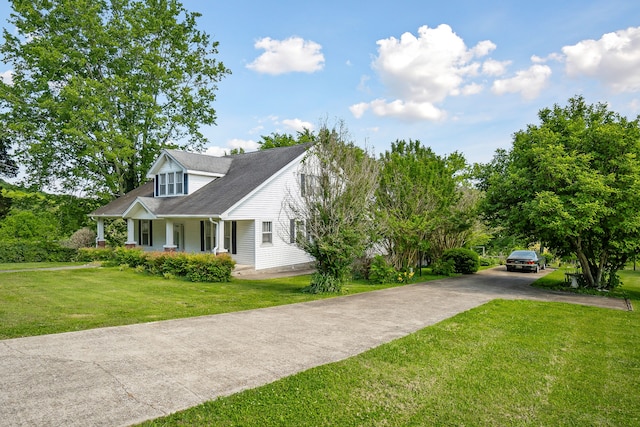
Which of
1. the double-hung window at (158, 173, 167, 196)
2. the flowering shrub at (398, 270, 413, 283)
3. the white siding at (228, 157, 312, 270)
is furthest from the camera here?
the double-hung window at (158, 173, 167, 196)

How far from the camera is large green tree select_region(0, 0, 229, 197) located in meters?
26.1

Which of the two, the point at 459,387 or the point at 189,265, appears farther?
the point at 189,265

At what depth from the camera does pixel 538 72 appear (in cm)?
1461

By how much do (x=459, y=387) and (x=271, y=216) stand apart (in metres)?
15.5

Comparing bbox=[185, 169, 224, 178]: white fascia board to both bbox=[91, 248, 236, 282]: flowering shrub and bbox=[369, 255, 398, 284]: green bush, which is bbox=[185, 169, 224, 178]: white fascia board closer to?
bbox=[91, 248, 236, 282]: flowering shrub

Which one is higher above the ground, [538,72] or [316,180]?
[538,72]

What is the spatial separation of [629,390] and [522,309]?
19.0 ft

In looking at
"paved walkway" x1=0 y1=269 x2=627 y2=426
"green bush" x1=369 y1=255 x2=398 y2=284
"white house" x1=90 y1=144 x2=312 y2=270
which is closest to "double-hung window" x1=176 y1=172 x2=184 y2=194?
"white house" x1=90 y1=144 x2=312 y2=270

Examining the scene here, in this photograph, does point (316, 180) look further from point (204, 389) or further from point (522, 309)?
point (204, 389)

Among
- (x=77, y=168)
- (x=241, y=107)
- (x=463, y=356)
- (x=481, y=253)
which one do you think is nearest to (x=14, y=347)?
(x=463, y=356)

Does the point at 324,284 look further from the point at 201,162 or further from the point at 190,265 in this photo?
the point at 201,162

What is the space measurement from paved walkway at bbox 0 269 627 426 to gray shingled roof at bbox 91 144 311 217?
969 cm

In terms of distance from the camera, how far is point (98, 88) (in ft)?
86.6

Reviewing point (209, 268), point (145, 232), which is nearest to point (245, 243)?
point (209, 268)
